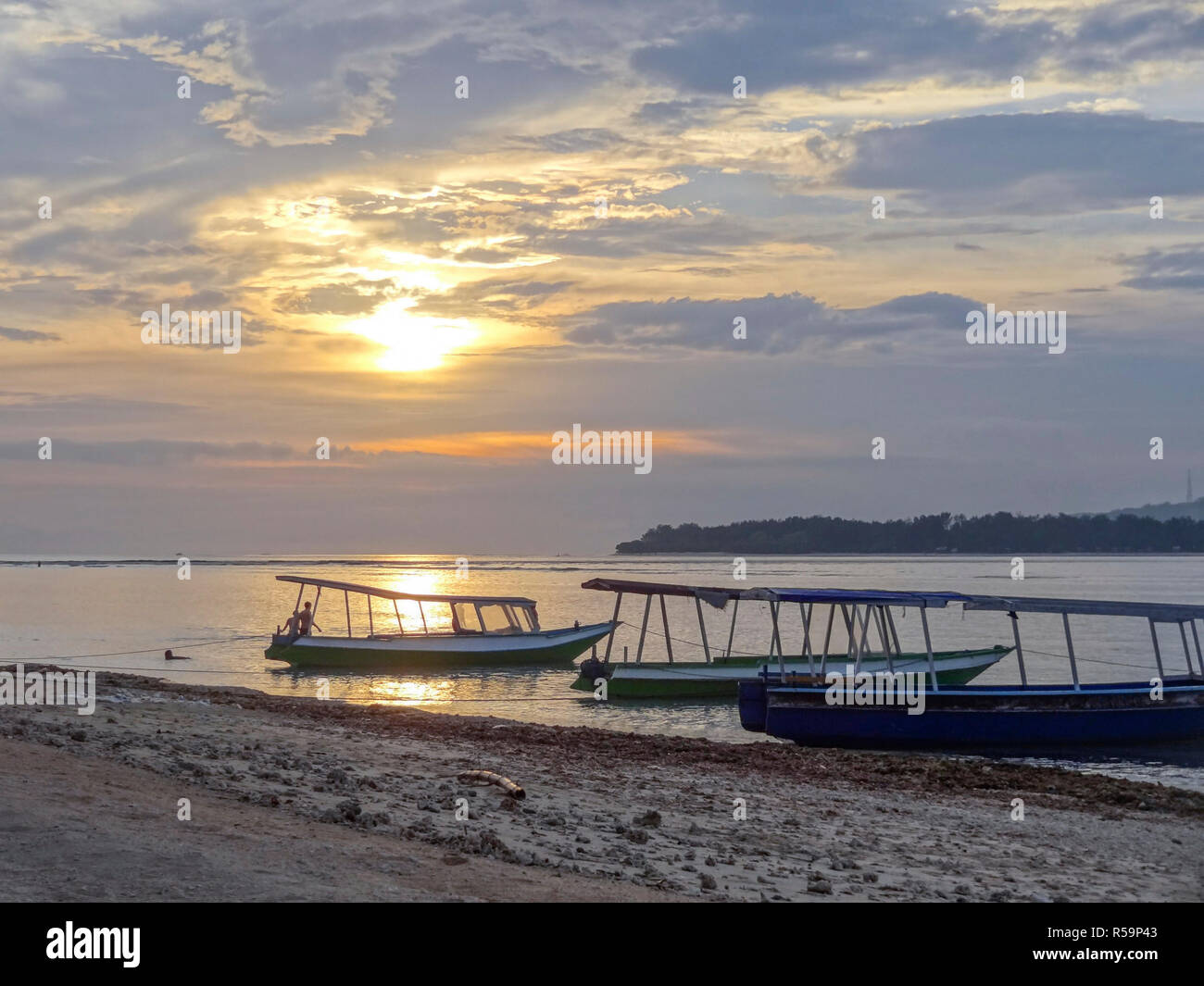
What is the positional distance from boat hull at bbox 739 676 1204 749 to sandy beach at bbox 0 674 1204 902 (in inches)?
197

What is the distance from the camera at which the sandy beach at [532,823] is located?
10.3 metres

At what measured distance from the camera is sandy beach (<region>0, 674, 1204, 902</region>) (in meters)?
10.3

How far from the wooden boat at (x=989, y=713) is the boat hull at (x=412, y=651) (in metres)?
21.9

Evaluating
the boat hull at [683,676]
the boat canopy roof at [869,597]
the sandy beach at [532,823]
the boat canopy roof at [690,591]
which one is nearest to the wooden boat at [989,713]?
the boat canopy roof at [869,597]

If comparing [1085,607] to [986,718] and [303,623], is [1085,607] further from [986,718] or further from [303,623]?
[303,623]

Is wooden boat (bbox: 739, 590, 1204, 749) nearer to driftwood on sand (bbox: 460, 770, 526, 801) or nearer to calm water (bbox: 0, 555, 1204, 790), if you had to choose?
calm water (bbox: 0, 555, 1204, 790)

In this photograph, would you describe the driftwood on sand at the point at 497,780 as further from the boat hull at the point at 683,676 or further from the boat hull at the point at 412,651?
the boat hull at the point at 412,651

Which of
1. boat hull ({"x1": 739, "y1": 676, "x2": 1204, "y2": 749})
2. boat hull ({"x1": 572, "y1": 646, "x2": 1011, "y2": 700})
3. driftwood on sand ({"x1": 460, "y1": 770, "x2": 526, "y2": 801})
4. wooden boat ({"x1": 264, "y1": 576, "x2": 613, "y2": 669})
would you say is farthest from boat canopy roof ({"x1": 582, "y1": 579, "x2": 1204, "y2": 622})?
wooden boat ({"x1": 264, "y1": 576, "x2": 613, "y2": 669})

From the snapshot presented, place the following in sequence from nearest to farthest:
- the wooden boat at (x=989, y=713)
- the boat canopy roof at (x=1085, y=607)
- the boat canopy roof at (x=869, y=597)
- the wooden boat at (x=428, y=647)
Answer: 1. the wooden boat at (x=989, y=713)
2. the boat canopy roof at (x=1085, y=607)
3. the boat canopy roof at (x=869, y=597)
4. the wooden boat at (x=428, y=647)

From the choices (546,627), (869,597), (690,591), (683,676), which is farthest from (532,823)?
(546,627)

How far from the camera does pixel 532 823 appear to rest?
13.5 meters
